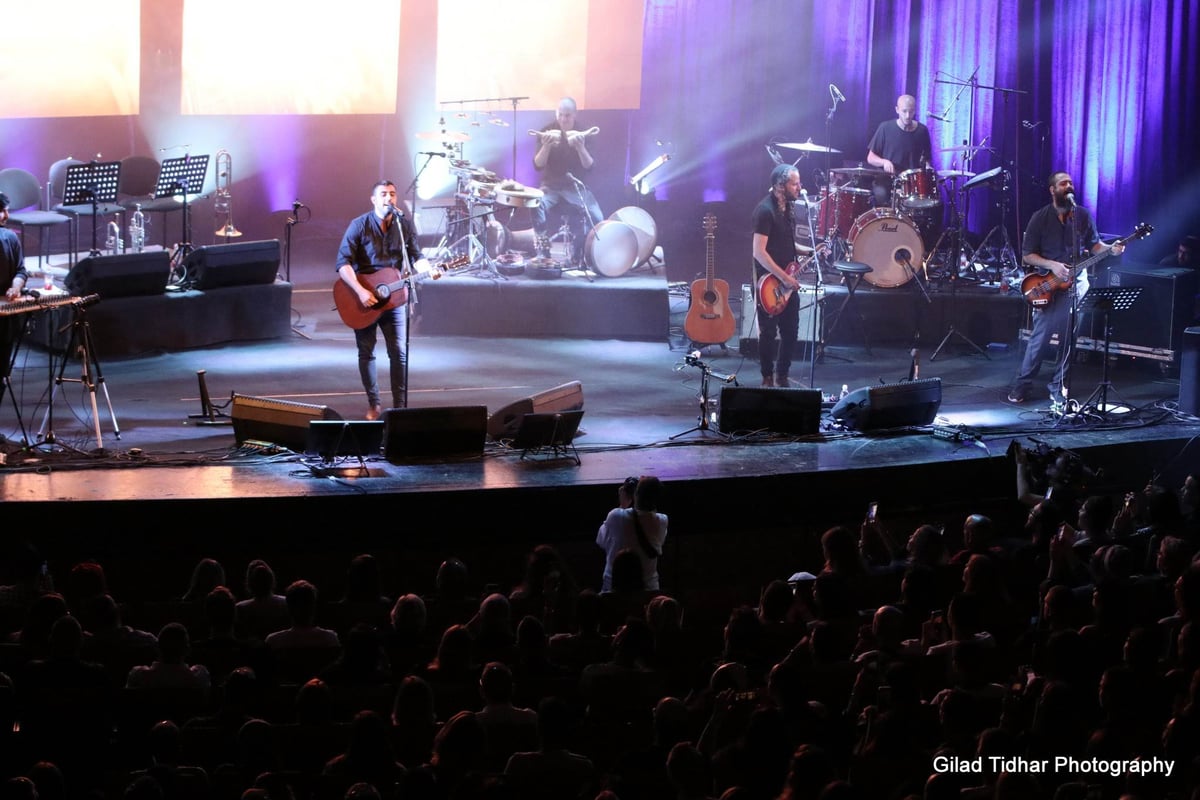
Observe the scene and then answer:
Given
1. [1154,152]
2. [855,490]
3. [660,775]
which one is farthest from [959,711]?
[1154,152]

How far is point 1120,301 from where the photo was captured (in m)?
11.6

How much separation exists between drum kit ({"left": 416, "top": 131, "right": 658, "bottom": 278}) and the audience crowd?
8.30m

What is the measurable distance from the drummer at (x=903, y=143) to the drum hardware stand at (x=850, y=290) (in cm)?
163

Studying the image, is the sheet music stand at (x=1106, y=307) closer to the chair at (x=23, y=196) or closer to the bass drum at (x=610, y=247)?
the bass drum at (x=610, y=247)

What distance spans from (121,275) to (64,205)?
5.21ft

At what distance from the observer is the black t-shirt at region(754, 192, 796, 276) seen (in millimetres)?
11336

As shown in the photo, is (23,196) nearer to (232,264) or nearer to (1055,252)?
(232,264)

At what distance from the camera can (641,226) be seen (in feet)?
54.0

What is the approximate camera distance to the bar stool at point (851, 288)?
14258 mm

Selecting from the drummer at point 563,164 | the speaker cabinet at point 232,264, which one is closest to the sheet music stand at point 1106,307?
the drummer at point 563,164

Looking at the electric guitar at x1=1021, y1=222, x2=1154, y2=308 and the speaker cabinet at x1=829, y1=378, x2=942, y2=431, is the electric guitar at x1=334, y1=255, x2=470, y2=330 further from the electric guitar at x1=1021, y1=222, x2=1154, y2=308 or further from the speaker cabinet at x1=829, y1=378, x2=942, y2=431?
the electric guitar at x1=1021, y1=222, x2=1154, y2=308

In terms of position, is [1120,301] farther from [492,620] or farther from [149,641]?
[149,641]

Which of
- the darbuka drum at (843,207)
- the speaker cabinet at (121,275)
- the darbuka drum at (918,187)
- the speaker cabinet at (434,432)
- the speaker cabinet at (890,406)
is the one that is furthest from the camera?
the darbuka drum at (843,207)

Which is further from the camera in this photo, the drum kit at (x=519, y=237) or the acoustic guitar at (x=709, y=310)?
the drum kit at (x=519, y=237)
